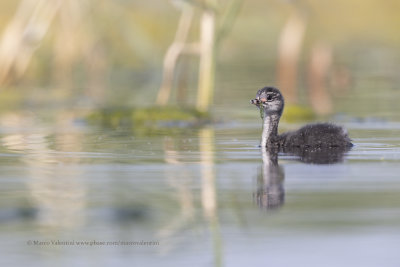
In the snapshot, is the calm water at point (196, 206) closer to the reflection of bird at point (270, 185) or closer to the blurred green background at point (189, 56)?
the reflection of bird at point (270, 185)

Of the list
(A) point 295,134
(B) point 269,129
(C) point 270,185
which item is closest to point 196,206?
(C) point 270,185

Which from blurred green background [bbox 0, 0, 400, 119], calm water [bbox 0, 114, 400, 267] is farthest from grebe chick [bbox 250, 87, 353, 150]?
blurred green background [bbox 0, 0, 400, 119]

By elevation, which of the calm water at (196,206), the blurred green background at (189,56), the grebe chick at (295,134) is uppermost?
the blurred green background at (189,56)

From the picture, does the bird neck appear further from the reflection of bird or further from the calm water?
the reflection of bird

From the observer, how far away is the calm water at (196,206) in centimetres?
562

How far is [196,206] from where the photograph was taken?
22.7ft

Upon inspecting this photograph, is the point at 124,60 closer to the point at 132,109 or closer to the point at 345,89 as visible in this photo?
Answer: the point at 345,89

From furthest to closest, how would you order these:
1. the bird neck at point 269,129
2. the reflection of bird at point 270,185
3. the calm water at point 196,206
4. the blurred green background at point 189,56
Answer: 1. the blurred green background at point 189,56
2. the bird neck at point 269,129
3. the reflection of bird at point 270,185
4. the calm water at point 196,206

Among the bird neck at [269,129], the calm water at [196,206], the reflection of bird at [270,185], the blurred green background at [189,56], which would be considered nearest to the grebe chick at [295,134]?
the bird neck at [269,129]

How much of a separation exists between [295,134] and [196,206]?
12.6 ft

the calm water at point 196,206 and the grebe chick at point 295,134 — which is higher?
the grebe chick at point 295,134

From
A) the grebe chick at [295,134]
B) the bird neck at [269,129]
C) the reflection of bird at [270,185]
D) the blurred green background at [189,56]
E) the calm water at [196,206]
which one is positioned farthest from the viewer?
the blurred green background at [189,56]

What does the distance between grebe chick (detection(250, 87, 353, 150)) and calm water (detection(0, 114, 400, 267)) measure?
7.0 inches

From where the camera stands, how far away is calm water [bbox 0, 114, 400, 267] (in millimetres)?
5617
